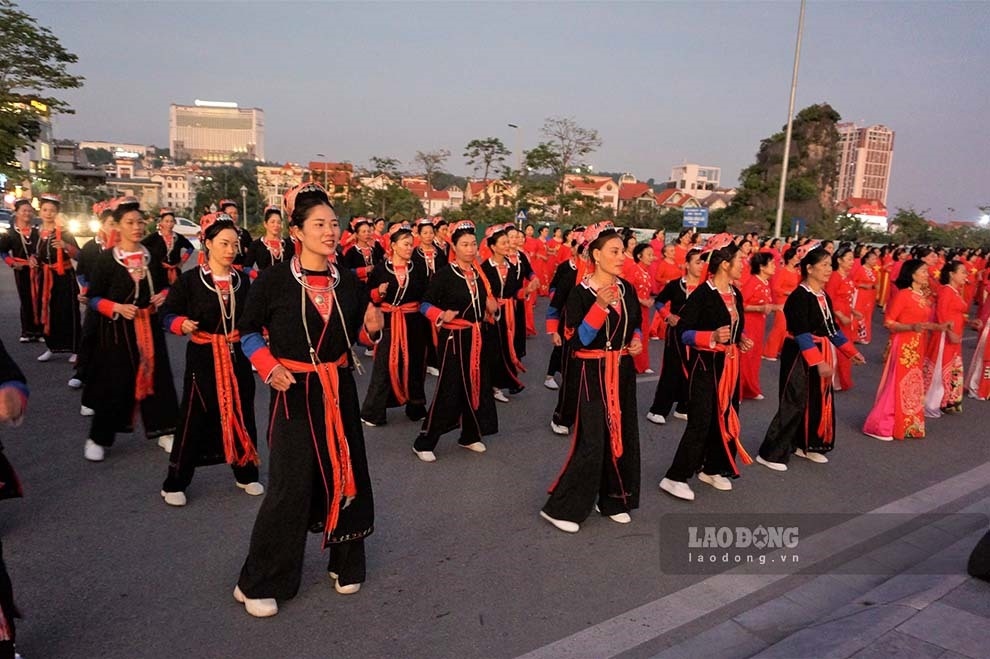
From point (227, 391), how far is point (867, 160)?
186681mm

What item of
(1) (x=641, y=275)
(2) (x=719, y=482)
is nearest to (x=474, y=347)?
(2) (x=719, y=482)

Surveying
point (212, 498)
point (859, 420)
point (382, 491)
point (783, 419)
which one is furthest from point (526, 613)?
point (859, 420)

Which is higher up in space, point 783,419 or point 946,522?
point 783,419

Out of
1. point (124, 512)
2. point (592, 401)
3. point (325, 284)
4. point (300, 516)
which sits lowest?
point (124, 512)

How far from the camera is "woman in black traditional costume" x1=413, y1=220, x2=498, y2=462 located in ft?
18.1

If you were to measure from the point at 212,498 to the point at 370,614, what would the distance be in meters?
1.81

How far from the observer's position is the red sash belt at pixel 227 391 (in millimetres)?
4410

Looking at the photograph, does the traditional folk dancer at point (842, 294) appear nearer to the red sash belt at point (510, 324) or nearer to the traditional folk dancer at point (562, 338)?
the traditional folk dancer at point (562, 338)

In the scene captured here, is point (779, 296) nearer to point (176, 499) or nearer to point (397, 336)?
point (397, 336)

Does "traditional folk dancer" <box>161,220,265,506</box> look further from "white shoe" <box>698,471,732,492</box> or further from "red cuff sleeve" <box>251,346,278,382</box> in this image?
"white shoe" <box>698,471,732,492</box>

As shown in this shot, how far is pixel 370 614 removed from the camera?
3.35 meters

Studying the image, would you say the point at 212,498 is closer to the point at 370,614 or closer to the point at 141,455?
the point at 141,455

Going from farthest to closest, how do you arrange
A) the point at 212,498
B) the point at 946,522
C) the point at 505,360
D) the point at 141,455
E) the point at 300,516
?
the point at 505,360, the point at 141,455, the point at 946,522, the point at 212,498, the point at 300,516

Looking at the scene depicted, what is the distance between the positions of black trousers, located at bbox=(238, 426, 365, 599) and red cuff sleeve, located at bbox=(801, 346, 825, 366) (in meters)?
4.04
